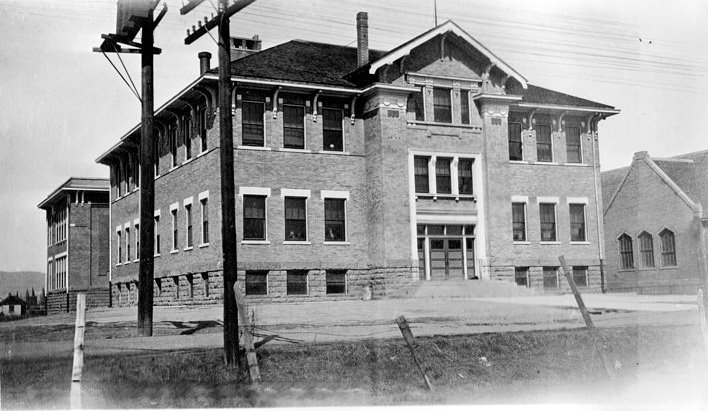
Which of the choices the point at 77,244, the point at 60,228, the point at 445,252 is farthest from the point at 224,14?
the point at 445,252

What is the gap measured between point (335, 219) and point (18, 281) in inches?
641

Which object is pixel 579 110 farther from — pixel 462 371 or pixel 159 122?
pixel 462 371

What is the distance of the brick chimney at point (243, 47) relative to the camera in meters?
31.0

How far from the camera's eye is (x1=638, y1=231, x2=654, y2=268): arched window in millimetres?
28220

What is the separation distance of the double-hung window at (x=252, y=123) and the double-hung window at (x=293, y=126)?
2.88 ft

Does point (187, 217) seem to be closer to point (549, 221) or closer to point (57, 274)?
point (57, 274)

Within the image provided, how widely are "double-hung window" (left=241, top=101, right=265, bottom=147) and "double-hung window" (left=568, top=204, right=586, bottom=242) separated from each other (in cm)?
1264

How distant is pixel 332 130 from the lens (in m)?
28.2

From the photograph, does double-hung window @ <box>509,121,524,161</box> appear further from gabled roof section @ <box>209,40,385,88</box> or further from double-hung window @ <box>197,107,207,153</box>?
double-hung window @ <box>197,107,207,153</box>

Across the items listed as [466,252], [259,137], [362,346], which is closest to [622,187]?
[466,252]

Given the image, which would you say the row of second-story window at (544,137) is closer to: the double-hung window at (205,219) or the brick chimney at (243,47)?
the brick chimney at (243,47)

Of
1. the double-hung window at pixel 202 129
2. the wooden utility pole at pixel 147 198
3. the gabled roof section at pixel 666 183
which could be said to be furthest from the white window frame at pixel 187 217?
the gabled roof section at pixel 666 183

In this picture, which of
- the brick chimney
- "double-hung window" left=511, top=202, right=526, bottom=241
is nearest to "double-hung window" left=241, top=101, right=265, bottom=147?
the brick chimney

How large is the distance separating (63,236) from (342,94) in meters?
11.0
